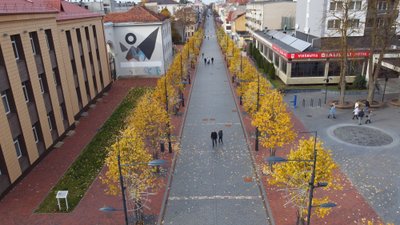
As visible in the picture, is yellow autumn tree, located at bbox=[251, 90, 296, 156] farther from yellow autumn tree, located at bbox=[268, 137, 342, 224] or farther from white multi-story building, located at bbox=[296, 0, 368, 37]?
white multi-story building, located at bbox=[296, 0, 368, 37]

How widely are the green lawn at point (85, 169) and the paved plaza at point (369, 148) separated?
59.7ft

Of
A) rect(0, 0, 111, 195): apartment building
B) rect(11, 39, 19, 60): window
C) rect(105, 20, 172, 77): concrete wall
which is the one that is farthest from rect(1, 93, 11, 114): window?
rect(105, 20, 172, 77): concrete wall

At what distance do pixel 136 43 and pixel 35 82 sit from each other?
30801 millimetres

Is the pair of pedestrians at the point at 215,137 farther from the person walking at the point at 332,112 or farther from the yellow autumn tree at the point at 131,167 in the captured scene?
the person walking at the point at 332,112

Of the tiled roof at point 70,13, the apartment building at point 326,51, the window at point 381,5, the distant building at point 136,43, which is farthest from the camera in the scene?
the distant building at point 136,43

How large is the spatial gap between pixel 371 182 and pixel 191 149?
13.7 m

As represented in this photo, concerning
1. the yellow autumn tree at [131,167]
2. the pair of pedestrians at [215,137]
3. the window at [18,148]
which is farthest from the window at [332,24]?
the window at [18,148]

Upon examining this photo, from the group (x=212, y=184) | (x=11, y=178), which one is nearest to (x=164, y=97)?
(x=212, y=184)

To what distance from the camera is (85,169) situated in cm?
2447

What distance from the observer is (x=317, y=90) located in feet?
144

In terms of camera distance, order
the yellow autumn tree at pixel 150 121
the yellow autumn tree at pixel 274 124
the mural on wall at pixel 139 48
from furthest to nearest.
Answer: the mural on wall at pixel 139 48
the yellow autumn tree at pixel 150 121
the yellow autumn tree at pixel 274 124

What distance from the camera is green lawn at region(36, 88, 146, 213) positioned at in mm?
20391

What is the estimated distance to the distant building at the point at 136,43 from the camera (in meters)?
54.0

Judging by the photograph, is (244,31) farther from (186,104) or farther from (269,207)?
(269,207)
